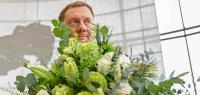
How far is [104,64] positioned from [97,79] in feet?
0.11

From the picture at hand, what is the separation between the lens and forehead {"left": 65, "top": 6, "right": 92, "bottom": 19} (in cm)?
119

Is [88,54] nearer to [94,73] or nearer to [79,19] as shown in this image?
[94,73]

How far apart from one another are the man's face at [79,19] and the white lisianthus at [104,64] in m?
0.34

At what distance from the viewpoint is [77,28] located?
3.66 feet

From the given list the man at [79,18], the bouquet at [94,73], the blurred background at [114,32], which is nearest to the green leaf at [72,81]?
the bouquet at [94,73]

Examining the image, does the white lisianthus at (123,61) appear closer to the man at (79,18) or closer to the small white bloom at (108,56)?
the small white bloom at (108,56)

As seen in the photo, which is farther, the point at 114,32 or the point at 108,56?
the point at 114,32

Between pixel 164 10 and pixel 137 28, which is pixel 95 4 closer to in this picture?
pixel 137 28

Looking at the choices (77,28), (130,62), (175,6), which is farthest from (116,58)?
(175,6)

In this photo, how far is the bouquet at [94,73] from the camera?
69cm

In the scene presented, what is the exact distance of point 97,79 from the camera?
2.27ft

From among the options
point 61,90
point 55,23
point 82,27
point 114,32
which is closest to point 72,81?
point 61,90

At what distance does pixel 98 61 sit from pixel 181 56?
2847 millimetres

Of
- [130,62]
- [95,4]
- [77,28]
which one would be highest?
[95,4]
